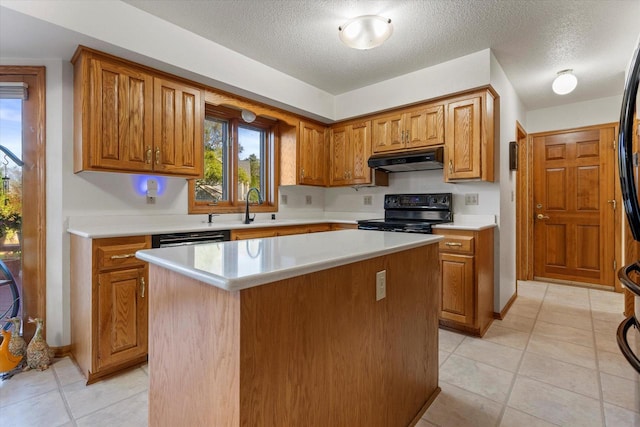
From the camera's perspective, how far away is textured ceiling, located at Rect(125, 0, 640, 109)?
7.28ft

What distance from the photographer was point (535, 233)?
452 centimetres

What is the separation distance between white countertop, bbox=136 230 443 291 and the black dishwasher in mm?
1035

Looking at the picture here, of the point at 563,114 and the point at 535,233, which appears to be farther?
the point at 535,233

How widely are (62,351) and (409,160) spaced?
3.29m

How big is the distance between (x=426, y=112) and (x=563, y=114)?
240 cm

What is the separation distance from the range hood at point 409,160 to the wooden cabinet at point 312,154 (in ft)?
2.40

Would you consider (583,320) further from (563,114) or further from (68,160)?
(68,160)

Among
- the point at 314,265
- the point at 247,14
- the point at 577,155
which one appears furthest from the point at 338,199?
the point at 314,265

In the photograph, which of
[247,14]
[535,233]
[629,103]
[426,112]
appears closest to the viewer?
[629,103]

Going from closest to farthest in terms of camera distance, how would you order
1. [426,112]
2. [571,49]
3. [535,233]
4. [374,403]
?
[374,403], [571,49], [426,112], [535,233]

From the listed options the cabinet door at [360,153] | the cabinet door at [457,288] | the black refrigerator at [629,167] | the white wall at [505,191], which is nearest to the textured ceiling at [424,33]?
the white wall at [505,191]

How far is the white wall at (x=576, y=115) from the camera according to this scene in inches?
154

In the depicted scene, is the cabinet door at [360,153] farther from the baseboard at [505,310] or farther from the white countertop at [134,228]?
the baseboard at [505,310]

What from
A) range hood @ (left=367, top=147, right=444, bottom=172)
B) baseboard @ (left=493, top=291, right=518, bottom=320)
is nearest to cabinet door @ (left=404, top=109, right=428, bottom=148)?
range hood @ (left=367, top=147, right=444, bottom=172)
